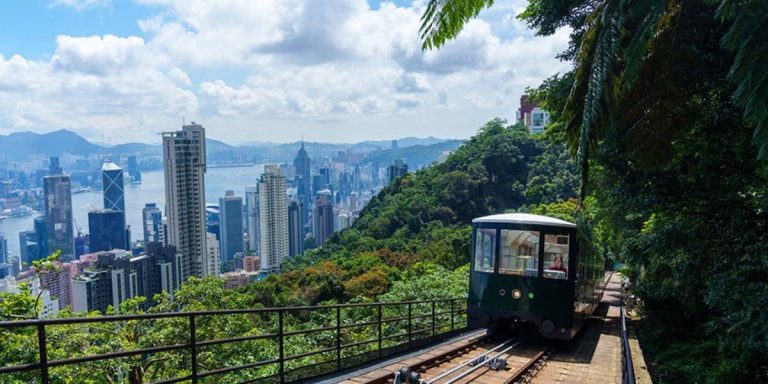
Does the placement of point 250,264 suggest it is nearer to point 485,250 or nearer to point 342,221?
point 342,221

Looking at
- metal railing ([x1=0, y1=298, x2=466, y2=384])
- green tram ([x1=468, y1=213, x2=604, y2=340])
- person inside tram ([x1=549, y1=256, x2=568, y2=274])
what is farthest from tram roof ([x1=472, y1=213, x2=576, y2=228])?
metal railing ([x1=0, y1=298, x2=466, y2=384])

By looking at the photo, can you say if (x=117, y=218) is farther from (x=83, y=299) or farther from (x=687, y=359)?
(x=687, y=359)

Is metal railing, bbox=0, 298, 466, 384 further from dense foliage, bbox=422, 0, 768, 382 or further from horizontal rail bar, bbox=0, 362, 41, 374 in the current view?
dense foliage, bbox=422, 0, 768, 382

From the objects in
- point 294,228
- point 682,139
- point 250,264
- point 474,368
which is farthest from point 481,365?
point 294,228

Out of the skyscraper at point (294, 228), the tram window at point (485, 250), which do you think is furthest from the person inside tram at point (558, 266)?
the skyscraper at point (294, 228)

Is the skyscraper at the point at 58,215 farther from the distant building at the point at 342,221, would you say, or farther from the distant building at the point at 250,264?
the distant building at the point at 342,221

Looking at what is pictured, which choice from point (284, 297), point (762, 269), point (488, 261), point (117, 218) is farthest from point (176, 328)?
point (117, 218)
